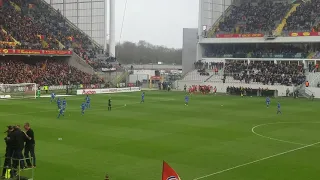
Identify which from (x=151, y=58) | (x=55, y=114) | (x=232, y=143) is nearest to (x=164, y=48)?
(x=151, y=58)

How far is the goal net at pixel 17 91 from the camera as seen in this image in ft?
180

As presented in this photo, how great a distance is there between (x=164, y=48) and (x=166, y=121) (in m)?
153

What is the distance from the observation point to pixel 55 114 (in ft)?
127

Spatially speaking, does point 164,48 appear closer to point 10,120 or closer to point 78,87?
point 78,87

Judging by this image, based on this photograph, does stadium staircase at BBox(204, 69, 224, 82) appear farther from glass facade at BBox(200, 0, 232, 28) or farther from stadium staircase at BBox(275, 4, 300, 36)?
stadium staircase at BBox(275, 4, 300, 36)

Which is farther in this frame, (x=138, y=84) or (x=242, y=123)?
(x=138, y=84)

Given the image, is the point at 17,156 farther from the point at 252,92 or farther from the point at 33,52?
the point at 252,92

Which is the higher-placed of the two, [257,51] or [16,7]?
[16,7]

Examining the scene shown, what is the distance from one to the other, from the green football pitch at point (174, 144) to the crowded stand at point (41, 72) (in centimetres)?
2309

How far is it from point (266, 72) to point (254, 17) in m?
14.4

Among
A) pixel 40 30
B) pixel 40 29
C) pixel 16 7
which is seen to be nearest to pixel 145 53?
pixel 16 7

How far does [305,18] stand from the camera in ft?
248

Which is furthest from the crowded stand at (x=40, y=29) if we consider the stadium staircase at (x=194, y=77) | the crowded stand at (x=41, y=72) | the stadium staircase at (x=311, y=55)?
the stadium staircase at (x=311, y=55)

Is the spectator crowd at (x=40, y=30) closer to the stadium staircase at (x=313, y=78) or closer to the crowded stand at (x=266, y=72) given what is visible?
the crowded stand at (x=266, y=72)
